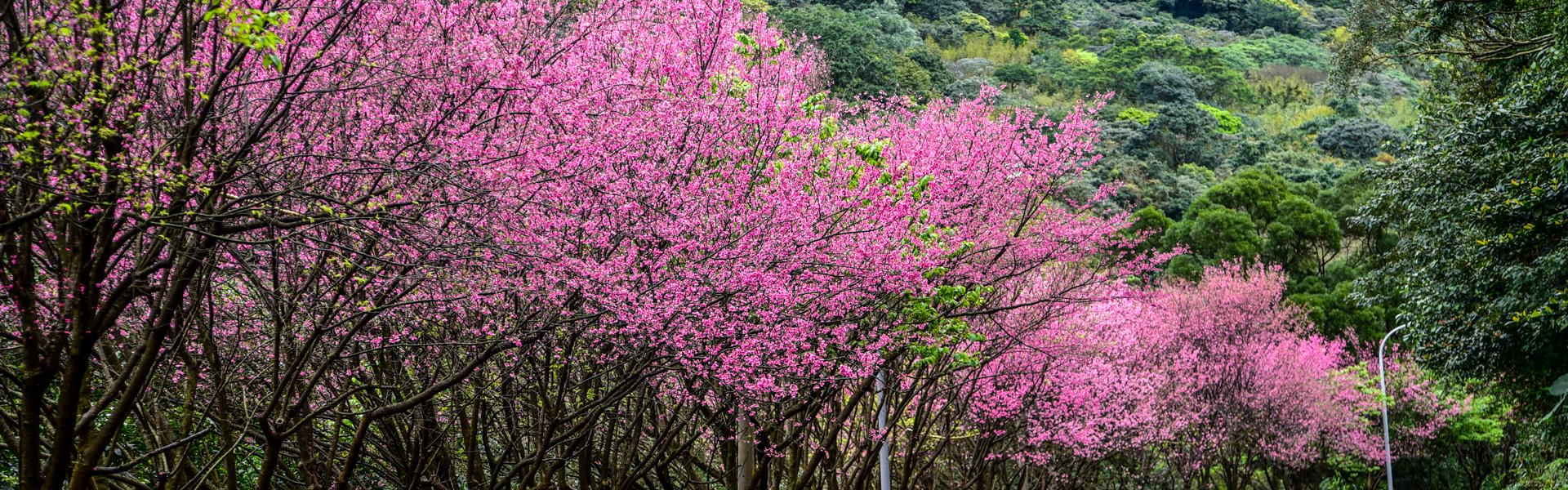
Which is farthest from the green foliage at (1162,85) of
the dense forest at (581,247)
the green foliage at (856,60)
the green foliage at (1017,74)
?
the dense forest at (581,247)

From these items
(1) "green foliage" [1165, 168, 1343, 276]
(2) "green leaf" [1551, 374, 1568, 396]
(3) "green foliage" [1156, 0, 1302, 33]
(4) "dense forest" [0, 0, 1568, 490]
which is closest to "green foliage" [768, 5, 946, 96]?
(1) "green foliage" [1165, 168, 1343, 276]

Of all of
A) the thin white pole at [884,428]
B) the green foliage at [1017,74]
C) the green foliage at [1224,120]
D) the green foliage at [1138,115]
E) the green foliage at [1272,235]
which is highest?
the green foliage at [1017,74]

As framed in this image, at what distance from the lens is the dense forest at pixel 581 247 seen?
4.40 m

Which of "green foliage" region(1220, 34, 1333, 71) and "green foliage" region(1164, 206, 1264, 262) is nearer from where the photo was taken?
"green foliage" region(1164, 206, 1264, 262)

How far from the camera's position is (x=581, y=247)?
6129 millimetres

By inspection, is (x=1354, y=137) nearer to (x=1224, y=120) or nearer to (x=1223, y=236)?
(x=1224, y=120)

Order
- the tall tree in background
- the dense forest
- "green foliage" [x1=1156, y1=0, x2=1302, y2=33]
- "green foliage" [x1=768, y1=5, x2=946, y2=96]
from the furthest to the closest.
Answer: "green foliage" [x1=1156, y1=0, x2=1302, y2=33]
"green foliage" [x1=768, y1=5, x2=946, y2=96]
the tall tree in background
the dense forest

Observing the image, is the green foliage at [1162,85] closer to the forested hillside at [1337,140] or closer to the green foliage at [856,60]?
the forested hillside at [1337,140]

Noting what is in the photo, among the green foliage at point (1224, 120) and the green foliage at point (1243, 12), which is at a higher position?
the green foliage at point (1243, 12)

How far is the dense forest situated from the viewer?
14.4 feet

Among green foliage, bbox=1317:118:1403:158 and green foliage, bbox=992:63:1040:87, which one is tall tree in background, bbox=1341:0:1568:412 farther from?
green foliage, bbox=992:63:1040:87

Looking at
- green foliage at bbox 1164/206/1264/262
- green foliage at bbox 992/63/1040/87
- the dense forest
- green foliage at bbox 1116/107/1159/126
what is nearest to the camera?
the dense forest

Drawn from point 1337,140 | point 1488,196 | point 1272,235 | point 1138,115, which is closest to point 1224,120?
point 1337,140

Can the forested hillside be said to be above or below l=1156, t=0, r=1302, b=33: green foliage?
below
